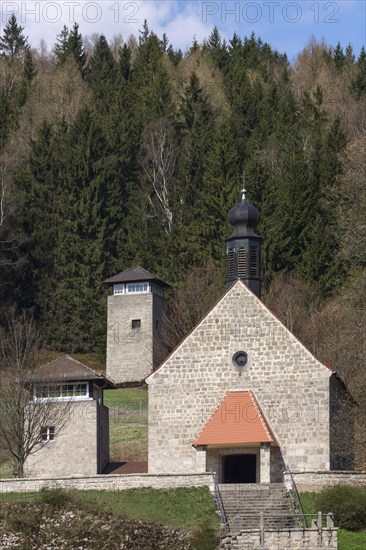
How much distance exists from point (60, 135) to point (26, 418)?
41440mm

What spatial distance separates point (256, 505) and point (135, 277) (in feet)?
108

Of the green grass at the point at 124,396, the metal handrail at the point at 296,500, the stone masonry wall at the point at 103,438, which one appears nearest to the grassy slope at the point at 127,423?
the green grass at the point at 124,396

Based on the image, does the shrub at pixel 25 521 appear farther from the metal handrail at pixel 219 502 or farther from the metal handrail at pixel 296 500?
the metal handrail at pixel 296 500

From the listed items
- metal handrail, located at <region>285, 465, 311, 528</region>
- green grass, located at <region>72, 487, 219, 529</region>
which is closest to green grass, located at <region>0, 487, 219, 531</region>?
green grass, located at <region>72, 487, 219, 529</region>

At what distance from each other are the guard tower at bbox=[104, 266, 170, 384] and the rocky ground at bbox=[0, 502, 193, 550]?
98.8 feet

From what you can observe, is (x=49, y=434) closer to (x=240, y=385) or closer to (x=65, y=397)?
(x=65, y=397)

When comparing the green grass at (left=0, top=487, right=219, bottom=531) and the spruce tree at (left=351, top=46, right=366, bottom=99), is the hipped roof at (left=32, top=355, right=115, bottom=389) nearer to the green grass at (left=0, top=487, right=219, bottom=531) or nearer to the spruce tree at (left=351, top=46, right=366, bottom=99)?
the green grass at (left=0, top=487, right=219, bottom=531)

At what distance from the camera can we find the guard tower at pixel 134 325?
7175 cm

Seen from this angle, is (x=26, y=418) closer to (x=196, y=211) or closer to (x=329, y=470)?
(x=329, y=470)

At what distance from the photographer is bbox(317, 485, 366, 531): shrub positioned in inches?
1596

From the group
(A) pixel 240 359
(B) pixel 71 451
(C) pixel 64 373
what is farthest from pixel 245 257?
(B) pixel 71 451

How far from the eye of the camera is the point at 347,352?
52562 millimetres

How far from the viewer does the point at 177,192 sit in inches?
3346

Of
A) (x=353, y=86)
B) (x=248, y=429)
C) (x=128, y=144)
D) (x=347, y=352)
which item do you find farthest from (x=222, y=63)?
(x=248, y=429)
